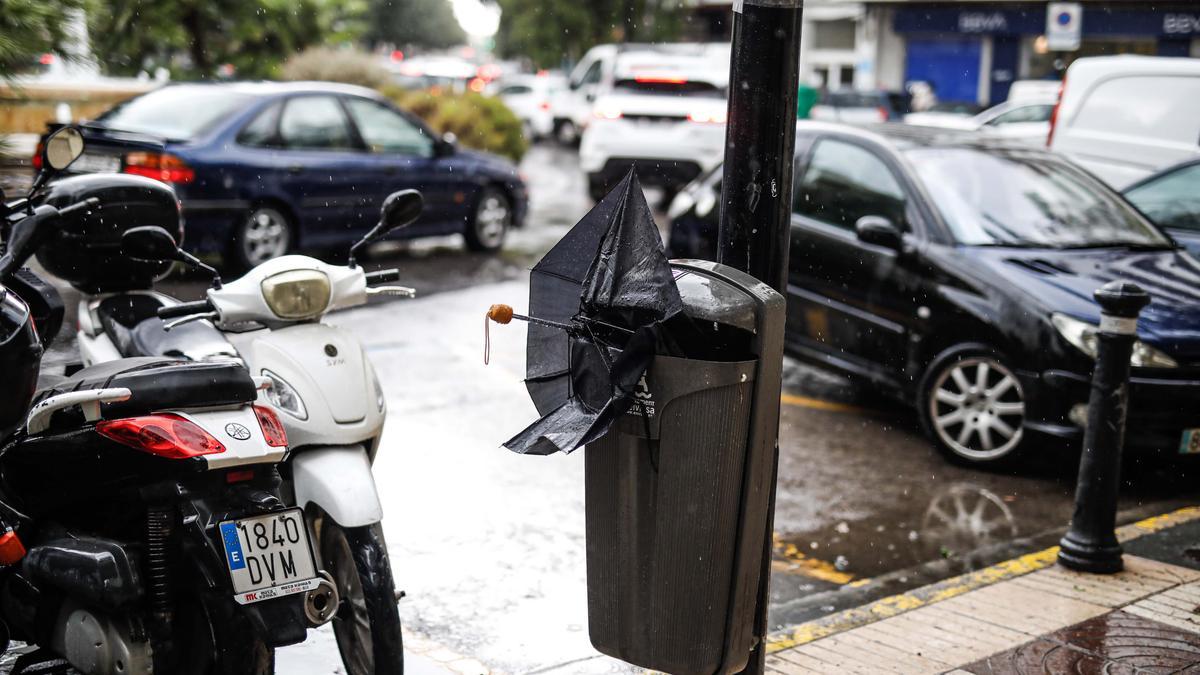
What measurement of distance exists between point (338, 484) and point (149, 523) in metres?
0.57

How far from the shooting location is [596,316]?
323 cm

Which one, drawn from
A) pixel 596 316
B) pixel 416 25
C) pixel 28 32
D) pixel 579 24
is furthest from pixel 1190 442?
pixel 416 25

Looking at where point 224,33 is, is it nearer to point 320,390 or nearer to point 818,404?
point 818,404

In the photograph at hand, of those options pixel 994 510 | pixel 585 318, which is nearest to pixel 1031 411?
pixel 994 510

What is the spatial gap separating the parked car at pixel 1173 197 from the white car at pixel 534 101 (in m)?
23.1

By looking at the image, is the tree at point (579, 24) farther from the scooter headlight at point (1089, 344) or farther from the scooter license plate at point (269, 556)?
the scooter license plate at point (269, 556)

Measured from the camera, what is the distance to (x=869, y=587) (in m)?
5.40

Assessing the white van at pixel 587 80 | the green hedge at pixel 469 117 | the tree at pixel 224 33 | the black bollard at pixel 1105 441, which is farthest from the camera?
the white van at pixel 587 80

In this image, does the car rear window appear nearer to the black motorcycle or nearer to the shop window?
the black motorcycle

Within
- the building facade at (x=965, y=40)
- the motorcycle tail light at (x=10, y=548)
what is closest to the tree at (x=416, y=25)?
the building facade at (x=965, y=40)

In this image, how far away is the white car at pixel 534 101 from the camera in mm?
32469

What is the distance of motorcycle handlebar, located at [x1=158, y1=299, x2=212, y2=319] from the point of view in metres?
4.18

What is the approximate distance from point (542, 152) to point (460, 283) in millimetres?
18203

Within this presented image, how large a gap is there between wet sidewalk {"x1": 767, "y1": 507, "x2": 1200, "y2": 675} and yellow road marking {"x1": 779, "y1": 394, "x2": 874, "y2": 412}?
261 centimetres
